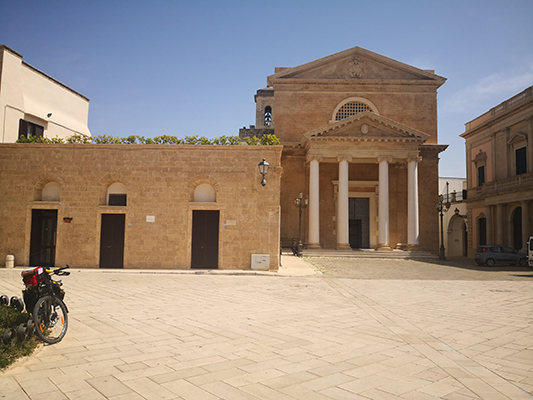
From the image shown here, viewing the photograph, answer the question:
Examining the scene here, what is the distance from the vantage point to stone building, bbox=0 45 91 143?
2188cm

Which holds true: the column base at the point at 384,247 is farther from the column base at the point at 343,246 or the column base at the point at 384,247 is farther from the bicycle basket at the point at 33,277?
the bicycle basket at the point at 33,277

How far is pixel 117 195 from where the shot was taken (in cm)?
1730

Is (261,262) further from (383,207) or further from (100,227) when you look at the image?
(383,207)

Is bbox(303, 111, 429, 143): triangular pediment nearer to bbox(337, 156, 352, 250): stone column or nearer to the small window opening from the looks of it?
bbox(337, 156, 352, 250): stone column

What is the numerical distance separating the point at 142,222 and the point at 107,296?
700 cm


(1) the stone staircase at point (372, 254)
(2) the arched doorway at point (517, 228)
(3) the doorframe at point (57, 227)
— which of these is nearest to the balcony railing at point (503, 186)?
(2) the arched doorway at point (517, 228)

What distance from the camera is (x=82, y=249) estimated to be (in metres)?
16.8

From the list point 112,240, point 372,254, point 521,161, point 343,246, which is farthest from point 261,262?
point 521,161

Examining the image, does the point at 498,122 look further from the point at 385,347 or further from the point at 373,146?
the point at 385,347

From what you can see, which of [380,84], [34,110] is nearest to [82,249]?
[34,110]

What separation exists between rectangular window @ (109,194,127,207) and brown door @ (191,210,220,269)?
2977 millimetres

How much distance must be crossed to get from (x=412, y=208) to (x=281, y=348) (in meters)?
24.8

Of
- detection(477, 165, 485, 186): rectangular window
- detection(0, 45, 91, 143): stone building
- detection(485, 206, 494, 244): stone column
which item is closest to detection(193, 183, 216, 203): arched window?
detection(0, 45, 91, 143): stone building

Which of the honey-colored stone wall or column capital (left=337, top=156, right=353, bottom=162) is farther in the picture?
column capital (left=337, top=156, right=353, bottom=162)
